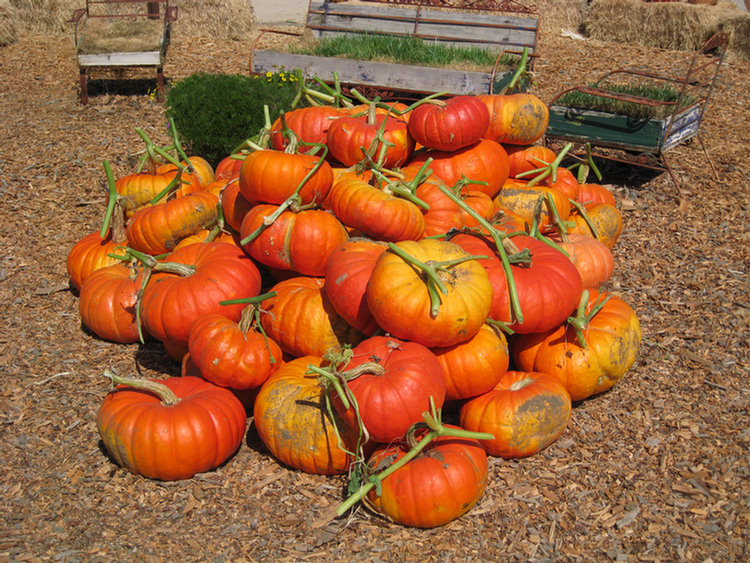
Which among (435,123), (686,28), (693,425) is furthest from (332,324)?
(686,28)

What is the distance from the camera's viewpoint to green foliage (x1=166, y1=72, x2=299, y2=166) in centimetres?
602

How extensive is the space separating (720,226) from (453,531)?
4.00 metres

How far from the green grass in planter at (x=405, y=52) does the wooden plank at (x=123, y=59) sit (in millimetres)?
1778

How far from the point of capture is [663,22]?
10.9 metres

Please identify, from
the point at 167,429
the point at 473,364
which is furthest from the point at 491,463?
the point at 167,429

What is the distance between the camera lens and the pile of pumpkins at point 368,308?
2.89 metres

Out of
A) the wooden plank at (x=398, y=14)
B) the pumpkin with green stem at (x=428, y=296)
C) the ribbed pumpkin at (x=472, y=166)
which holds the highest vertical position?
the wooden plank at (x=398, y=14)

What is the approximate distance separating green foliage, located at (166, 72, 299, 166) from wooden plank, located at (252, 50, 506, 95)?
1504mm

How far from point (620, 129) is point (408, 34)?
436 cm

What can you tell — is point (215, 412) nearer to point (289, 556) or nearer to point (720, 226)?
point (289, 556)

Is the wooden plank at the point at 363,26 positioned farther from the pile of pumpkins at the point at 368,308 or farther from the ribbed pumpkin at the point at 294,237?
the ribbed pumpkin at the point at 294,237

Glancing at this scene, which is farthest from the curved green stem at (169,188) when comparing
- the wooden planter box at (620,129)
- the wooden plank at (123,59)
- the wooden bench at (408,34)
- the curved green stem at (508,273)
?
the wooden plank at (123,59)

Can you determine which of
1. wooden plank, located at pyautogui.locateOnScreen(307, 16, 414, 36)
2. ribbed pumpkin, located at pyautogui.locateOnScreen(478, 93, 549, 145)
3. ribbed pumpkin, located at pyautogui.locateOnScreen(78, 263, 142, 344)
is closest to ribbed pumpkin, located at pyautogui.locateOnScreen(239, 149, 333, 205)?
ribbed pumpkin, located at pyautogui.locateOnScreen(78, 263, 142, 344)

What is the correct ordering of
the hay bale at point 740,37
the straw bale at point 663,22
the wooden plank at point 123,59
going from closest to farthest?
the wooden plank at point 123,59 → the hay bale at point 740,37 → the straw bale at point 663,22
